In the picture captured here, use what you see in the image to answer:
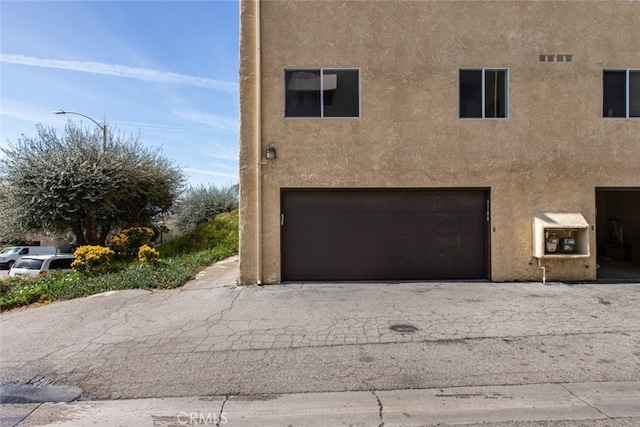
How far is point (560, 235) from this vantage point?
27.8ft

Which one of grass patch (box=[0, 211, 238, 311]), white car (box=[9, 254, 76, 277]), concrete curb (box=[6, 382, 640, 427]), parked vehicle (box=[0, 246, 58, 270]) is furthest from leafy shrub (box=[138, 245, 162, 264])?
parked vehicle (box=[0, 246, 58, 270])

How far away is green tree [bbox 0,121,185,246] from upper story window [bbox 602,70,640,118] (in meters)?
15.0

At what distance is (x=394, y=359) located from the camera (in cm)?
452

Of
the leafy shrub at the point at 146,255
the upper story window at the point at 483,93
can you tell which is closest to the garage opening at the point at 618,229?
the upper story window at the point at 483,93

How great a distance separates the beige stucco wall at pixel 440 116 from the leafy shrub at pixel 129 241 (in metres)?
6.48

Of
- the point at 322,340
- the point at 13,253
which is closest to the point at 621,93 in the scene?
the point at 322,340

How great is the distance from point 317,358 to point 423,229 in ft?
16.2

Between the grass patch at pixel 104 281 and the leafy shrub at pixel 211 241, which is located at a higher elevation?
the leafy shrub at pixel 211 241

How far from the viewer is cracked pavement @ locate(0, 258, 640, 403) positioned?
13.5 ft

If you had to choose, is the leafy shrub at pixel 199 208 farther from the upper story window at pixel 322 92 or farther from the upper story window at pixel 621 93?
the upper story window at pixel 621 93

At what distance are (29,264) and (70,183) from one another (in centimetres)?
301

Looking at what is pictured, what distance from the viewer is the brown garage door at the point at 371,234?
28.5 ft

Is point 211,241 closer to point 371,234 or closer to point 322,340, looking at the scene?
point 371,234

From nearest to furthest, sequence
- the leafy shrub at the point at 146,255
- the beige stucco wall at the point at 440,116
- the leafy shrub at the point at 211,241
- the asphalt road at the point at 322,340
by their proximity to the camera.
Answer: the asphalt road at the point at 322,340, the beige stucco wall at the point at 440,116, the leafy shrub at the point at 146,255, the leafy shrub at the point at 211,241
